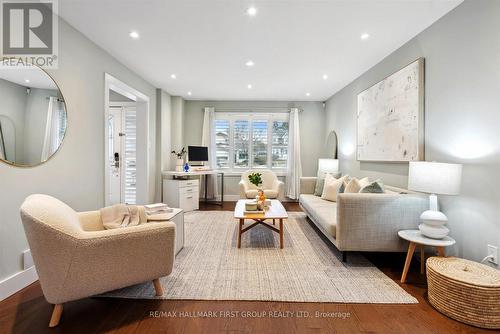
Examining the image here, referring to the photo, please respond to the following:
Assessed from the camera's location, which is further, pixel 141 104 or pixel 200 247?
pixel 141 104

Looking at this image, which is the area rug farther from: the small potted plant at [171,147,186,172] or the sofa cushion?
the small potted plant at [171,147,186,172]

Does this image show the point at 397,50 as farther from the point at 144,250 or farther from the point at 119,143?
the point at 119,143

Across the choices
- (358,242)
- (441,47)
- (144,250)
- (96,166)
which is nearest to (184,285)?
(144,250)

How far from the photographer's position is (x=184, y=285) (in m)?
2.06

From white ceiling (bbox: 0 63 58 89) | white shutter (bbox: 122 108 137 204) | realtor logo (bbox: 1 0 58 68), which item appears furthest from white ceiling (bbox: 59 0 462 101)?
white shutter (bbox: 122 108 137 204)

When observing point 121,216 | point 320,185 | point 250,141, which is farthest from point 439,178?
point 250,141

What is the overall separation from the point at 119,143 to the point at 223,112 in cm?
244

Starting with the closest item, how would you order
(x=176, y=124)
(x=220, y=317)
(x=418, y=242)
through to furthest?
(x=220, y=317), (x=418, y=242), (x=176, y=124)

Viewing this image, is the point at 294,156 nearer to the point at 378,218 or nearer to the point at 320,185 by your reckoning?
the point at 320,185

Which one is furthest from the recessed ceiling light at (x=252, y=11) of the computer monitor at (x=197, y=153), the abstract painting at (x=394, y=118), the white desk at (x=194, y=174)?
the computer monitor at (x=197, y=153)

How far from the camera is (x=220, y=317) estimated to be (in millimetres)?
1673

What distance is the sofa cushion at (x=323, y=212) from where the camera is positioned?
259 cm

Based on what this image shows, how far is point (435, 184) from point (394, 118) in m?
1.36

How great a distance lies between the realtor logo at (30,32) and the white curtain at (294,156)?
4.56m
